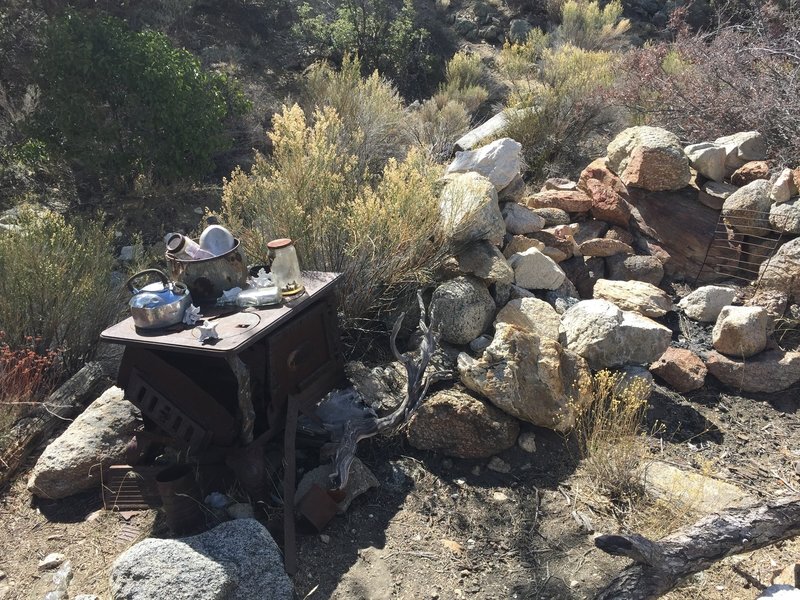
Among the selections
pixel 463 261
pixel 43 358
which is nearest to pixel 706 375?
pixel 463 261

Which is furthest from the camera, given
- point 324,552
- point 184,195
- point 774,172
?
point 184,195

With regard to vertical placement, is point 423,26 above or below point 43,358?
above

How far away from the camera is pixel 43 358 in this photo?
3.76 meters

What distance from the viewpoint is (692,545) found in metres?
2.39

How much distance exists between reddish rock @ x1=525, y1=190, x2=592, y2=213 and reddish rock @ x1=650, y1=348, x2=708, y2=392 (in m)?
1.76

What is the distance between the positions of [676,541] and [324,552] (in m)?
1.52

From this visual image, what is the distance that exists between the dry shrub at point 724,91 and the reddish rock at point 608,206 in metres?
1.38

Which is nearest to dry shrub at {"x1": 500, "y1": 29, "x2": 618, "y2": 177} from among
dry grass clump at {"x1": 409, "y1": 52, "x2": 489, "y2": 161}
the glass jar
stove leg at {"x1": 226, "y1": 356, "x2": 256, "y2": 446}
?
dry grass clump at {"x1": 409, "y1": 52, "x2": 489, "y2": 161}

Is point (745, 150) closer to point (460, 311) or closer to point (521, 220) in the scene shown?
point (521, 220)

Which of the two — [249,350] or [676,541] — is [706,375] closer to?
[676,541]

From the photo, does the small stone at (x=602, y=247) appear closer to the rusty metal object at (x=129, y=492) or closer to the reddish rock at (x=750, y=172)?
the reddish rock at (x=750, y=172)

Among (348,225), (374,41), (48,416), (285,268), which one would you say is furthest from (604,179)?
(374,41)

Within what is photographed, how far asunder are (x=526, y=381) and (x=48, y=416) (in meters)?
2.81

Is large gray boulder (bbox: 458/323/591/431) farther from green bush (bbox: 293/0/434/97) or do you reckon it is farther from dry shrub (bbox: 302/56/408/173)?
green bush (bbox: 293/0/434/97)
